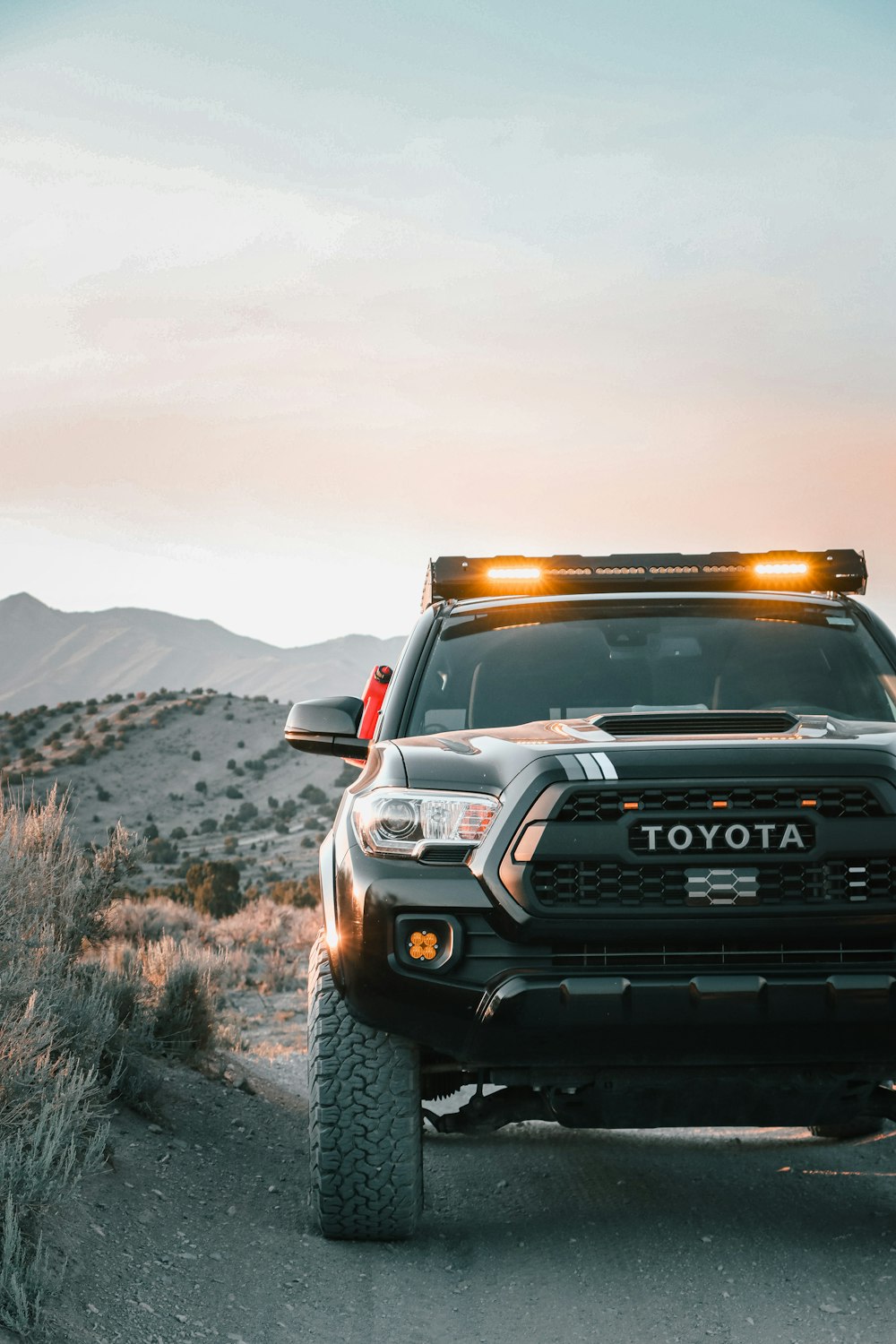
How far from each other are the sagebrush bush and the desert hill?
22.4m

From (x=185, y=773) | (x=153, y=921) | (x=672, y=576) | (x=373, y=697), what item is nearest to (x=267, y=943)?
(x=153, y=921)

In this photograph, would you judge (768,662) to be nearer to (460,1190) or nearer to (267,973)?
→ (460,1190)

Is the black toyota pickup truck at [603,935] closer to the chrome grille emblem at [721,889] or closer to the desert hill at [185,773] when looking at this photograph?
the chrome grille emblem at [721,889]

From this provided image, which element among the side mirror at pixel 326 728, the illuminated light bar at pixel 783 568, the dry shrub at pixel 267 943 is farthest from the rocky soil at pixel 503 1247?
the dry shrub at pixel 267 943

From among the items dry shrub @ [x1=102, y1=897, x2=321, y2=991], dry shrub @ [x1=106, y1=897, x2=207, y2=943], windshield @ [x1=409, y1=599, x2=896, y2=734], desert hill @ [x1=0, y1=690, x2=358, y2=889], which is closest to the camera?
windshield @ [x1=409, y1=599, x2=896, y2=734]

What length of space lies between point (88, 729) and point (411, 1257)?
1952 inches

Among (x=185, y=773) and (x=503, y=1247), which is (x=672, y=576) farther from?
(x=185, y=773)

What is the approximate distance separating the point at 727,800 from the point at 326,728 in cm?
179

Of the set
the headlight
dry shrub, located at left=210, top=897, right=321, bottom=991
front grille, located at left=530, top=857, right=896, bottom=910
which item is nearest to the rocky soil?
front grille, located at left=530, top=857, right=896, bottom=910

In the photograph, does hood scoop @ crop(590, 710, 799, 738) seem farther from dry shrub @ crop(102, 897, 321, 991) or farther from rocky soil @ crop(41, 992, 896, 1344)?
dry shrub @ crop(102, 897, 321, 991)

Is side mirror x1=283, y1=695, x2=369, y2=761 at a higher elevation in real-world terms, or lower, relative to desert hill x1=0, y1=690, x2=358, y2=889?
higher

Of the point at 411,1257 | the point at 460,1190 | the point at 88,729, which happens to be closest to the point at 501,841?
the point at 411,1257

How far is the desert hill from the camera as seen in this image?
3631cm

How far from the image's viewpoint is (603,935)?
379 cm
